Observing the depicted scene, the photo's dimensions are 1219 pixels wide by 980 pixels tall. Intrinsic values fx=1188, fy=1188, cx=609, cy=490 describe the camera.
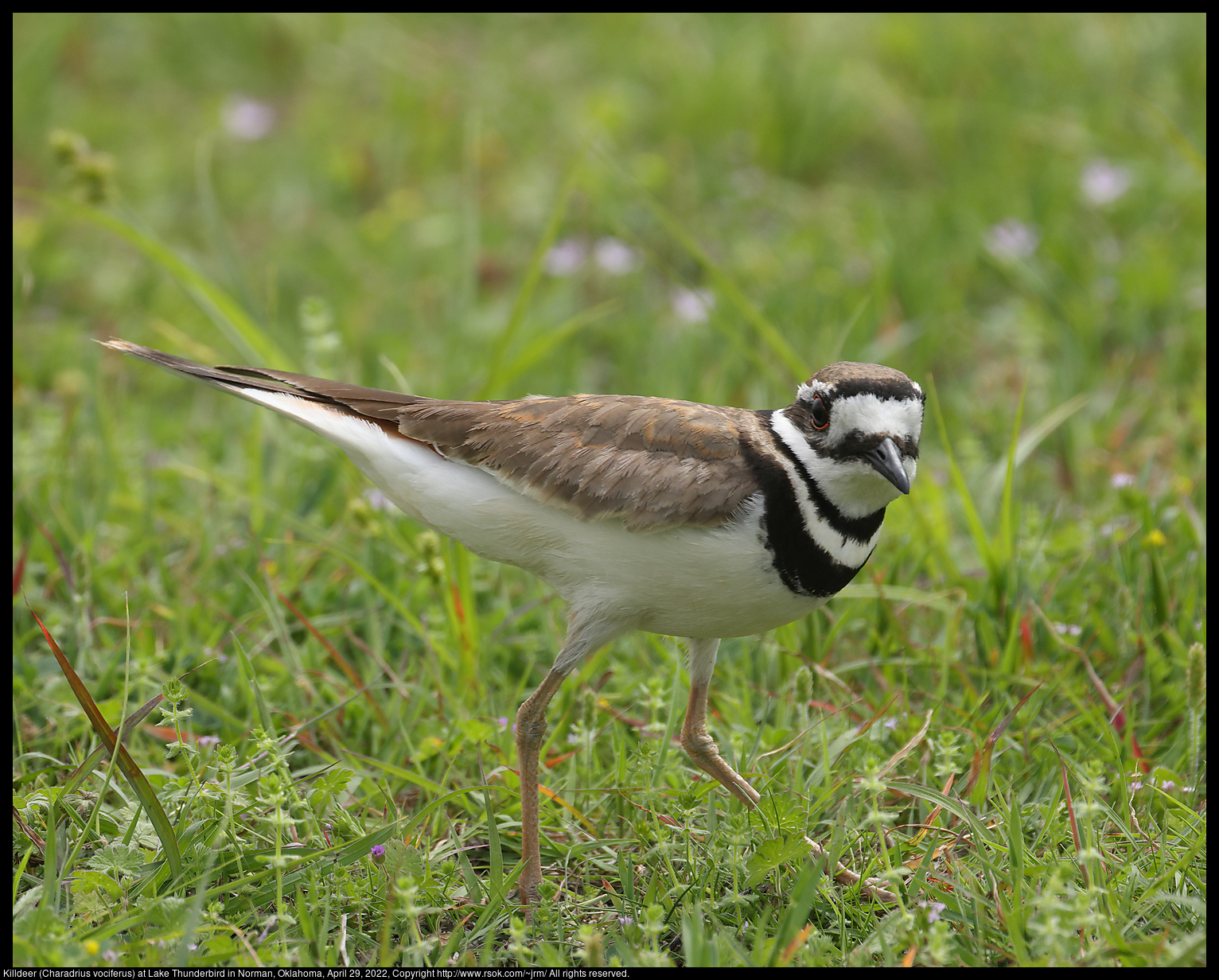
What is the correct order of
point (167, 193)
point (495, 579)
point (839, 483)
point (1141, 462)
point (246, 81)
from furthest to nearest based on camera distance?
1. point (246, 81)
2. point (167, 193)
3. point (1141, 462)
4. point (495, 579)
5. point (839, 483)

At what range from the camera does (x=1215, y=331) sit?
5.79m

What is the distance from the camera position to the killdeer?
122 inches

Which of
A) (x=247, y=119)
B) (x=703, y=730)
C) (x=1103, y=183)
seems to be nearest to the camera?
(x=703, y=730)

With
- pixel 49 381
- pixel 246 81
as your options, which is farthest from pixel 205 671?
pixel 246 81

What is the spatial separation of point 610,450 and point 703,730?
0.92 meters

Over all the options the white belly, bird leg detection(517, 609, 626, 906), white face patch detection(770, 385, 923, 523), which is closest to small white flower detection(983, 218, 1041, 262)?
white face patch detection(770, 385, 923, 523)

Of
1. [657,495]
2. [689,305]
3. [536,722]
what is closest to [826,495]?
[657,495]

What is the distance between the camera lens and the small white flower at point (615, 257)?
703 centimetres

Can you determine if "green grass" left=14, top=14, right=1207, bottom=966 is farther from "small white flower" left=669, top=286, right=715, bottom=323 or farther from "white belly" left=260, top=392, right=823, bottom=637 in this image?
"white belly" left=260, top=392, right=823, bottom=637

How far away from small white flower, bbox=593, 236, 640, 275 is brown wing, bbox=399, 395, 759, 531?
3612 millimetres

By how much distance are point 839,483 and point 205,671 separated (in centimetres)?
228

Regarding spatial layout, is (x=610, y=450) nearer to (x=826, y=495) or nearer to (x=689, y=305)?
(x=826, y=495)

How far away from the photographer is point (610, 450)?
10.8 feet
